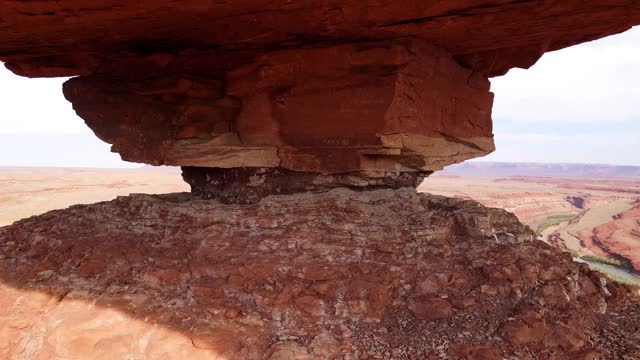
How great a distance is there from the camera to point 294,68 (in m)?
6.09

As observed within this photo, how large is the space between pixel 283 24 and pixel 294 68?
97 cm

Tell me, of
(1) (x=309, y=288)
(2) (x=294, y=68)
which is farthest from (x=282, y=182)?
(1) (x=309, y=288)

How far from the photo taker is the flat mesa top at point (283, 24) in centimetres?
464

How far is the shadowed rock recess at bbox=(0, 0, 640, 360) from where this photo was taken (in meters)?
4.49

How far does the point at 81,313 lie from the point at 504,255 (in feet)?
18.2

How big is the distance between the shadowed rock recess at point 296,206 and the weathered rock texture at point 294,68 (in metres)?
0.04

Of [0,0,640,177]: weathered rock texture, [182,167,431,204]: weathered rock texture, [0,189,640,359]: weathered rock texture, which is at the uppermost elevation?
[0,0,640,177]: weathered rock texture

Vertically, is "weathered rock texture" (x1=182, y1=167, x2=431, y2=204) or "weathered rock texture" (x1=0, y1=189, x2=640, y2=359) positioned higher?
"weathered rock texture" (x1=182, y1=167, x2=431, y2=204)

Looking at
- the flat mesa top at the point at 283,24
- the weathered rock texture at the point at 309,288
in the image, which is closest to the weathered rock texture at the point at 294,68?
the flat mesa top at the point at 283,24

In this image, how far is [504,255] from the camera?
5316 millimetres

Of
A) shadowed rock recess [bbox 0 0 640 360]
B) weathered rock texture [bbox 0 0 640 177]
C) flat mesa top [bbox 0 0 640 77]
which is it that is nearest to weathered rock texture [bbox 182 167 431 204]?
shadowed rock recess [bbox 0 0 640 360]

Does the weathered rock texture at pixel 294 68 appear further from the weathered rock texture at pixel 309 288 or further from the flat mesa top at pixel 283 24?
the weathered rock texture at pixel 309 288

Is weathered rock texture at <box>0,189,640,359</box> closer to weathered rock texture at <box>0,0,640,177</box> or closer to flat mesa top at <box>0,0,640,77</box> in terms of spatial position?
weathered rock texture at <box>0,0,640,177</box>

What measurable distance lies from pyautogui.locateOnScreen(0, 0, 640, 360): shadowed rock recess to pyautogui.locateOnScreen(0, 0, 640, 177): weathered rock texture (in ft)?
0.12
